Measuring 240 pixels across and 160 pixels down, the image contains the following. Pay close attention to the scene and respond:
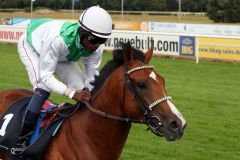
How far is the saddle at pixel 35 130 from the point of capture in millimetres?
4406

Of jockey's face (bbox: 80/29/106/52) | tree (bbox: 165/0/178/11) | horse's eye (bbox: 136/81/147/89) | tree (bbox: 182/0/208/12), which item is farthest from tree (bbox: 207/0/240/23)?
horse's eye (bbox: 136/81/147/89)

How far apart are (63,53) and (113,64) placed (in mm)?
620

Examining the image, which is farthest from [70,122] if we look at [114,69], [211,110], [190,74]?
[190,74]

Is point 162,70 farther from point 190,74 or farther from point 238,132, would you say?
point 238,132

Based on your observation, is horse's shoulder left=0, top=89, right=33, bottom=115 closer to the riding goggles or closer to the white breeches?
the white breeches

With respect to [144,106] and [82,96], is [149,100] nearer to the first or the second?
[144,106]

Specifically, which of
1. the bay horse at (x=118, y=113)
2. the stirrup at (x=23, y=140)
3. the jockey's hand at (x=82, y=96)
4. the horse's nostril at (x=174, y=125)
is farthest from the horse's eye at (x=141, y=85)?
the stirrup at (x=23, y=140)

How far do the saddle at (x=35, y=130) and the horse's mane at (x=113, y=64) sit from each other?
364 mm

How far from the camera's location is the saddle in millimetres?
4406

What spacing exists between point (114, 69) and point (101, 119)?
0.41 metres

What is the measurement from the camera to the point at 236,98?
487 inches

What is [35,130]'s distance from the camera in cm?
463

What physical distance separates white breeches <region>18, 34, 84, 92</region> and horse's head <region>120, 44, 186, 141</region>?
3.82 feet

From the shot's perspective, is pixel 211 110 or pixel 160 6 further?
pixel 160 6
